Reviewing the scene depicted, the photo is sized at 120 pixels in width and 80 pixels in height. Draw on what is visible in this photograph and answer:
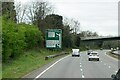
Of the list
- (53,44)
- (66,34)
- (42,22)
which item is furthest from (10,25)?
(66,34)

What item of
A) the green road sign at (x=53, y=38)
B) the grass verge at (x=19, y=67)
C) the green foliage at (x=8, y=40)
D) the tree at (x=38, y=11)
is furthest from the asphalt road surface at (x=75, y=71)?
the tree at (x=38, y=11)

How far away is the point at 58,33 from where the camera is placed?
191 feet

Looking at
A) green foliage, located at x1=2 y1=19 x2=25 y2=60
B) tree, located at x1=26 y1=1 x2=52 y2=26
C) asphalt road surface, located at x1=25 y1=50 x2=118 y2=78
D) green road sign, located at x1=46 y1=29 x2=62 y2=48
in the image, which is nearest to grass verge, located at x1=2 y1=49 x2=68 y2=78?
asphalt road surface, located at x1=25 y1=50 x2=118 y2=78

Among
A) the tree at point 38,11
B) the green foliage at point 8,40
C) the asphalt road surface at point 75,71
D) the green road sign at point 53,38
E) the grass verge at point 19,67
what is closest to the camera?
the grass verge at point 19,67

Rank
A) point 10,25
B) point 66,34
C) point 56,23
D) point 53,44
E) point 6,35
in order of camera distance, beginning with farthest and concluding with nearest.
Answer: point 66,34
point 56,23
point 53,44
point 10,25
point 6,35

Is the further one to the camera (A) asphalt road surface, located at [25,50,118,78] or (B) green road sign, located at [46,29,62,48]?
(B) green road sign, located at [46,29,62,48]

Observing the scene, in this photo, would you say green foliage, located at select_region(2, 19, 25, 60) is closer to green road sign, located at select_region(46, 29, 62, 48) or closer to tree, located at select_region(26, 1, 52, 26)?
green road sign, located at select_region(46, 29, 62, 48)

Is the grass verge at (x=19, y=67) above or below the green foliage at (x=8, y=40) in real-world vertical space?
A: below

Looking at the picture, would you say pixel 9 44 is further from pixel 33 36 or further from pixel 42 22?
pixel 42 22

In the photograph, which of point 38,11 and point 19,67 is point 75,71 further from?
point 38,11

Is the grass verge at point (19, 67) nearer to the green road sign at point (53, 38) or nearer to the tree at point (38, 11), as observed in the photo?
the green road sign at point (53, 38)

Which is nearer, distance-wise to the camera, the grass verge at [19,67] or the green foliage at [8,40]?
the grass verge at [19,67]

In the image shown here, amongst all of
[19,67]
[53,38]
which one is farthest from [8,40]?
[53,38]

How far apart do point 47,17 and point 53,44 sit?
1766 inches
